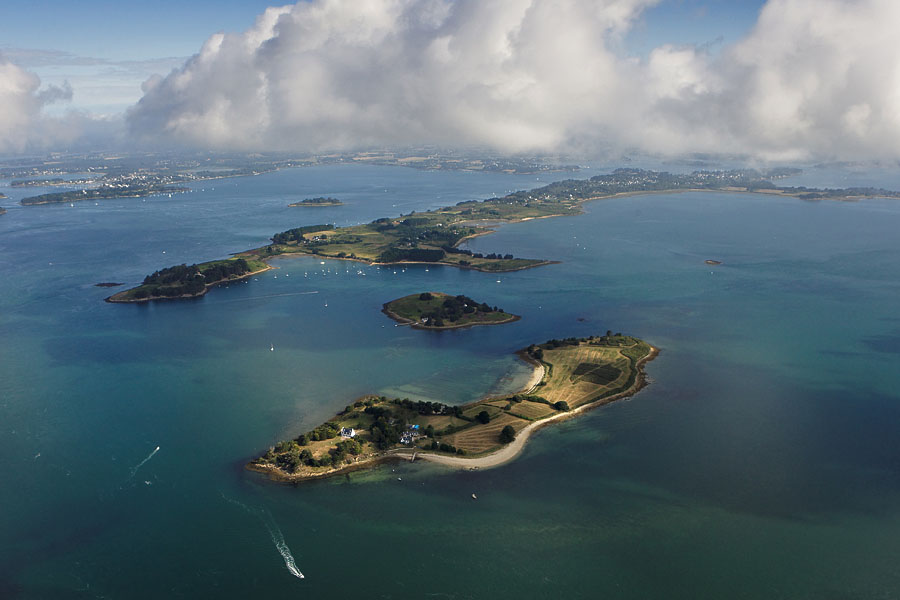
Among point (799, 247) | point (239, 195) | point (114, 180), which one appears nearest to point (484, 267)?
point (799, 247)

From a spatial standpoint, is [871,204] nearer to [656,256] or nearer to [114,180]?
[656,256]

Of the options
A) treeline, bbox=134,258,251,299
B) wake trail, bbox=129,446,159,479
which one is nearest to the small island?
treeline, bbox=134,258,251,299

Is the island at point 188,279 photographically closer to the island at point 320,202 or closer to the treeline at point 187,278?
the treeline at point 187,278

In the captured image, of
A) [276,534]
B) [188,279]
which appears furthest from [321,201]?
[276,534]

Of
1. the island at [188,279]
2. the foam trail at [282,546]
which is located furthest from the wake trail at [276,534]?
the island at [188,279]

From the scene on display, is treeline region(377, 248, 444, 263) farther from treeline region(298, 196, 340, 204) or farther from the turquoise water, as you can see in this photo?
treeline region(298, 196, 340, 204)

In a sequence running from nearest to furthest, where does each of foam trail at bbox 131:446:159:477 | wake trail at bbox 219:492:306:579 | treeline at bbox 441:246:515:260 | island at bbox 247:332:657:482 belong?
wake trail at bbox 219:492:306:579
foam trail at bbox 131:446:159:477
island at bbox 247:332:657:482
treeline at bbox 441:246:515:260
